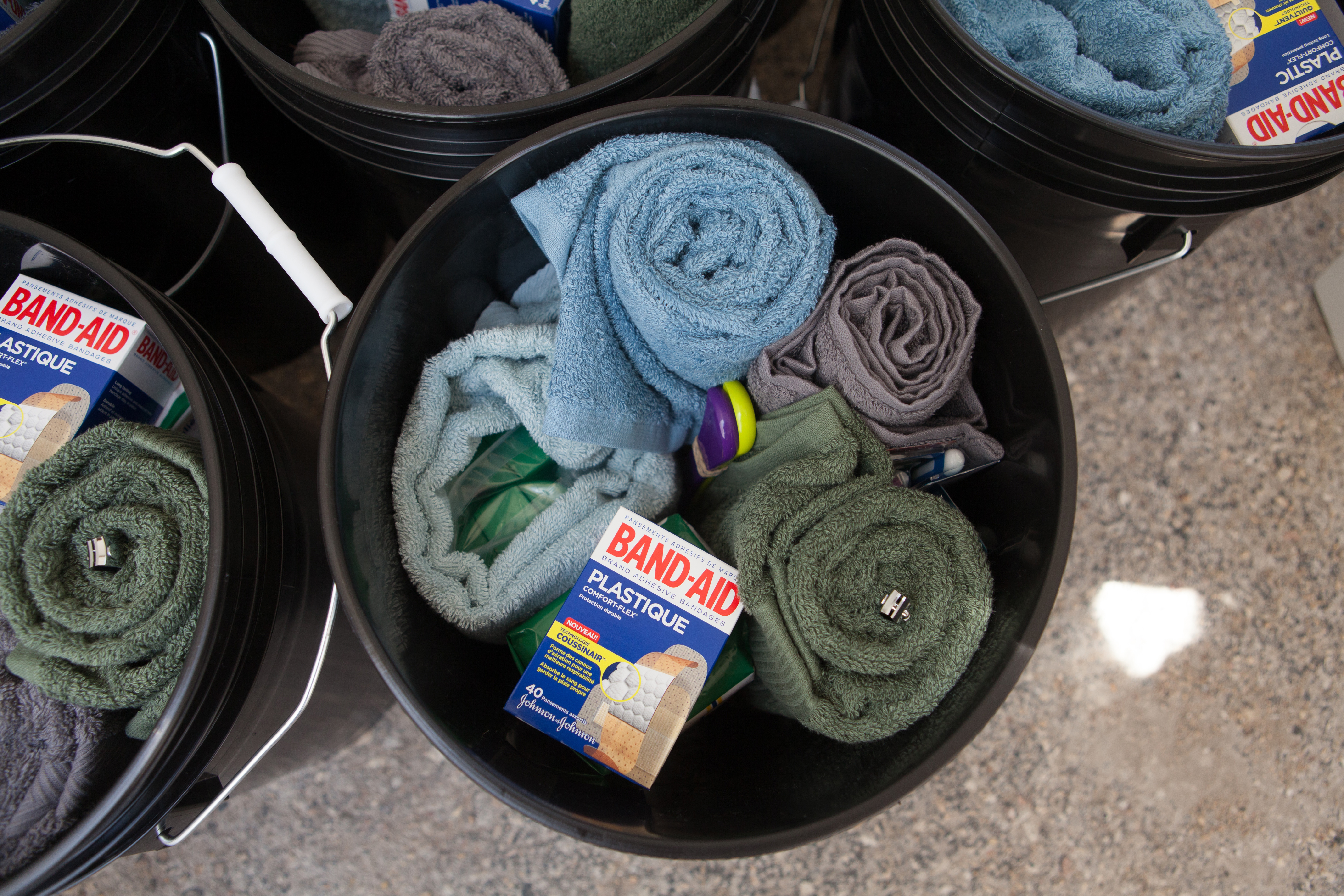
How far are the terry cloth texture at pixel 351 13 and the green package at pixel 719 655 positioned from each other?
25.2 inches

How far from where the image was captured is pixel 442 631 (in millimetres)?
700

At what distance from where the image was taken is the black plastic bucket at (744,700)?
56 cm

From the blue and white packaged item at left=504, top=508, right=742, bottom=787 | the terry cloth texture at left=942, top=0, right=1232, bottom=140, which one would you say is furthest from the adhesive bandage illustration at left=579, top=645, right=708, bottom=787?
the terry cloth texture at left=942, top=0, right=1232, bottom=140

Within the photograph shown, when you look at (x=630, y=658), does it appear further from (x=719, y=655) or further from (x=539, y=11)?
(x=539, y=11)

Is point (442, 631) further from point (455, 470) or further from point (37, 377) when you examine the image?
point (37, 377)

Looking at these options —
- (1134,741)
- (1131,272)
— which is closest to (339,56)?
(1131,272)

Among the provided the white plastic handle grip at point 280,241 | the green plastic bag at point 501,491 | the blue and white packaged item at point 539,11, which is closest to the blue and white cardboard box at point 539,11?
the blue and white packaged item at point 539,11

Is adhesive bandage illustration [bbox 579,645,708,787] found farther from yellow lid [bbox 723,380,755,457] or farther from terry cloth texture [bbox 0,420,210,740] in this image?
terry cloth texture [bbox 0,420,210,740]

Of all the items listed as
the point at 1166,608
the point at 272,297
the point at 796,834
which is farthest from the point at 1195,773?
the point at 272,297

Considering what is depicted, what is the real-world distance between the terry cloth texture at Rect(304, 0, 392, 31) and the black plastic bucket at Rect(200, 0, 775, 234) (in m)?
0.10

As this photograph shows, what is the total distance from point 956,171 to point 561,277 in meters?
0.37

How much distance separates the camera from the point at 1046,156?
0.63 m

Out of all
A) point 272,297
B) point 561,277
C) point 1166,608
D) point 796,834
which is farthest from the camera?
point 1166,608

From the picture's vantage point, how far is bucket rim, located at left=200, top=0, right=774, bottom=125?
1.98 ft
